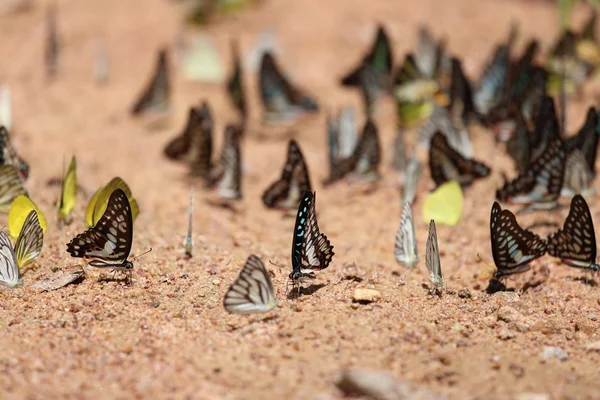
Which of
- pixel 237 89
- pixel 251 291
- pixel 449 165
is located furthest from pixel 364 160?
pixel 251 291

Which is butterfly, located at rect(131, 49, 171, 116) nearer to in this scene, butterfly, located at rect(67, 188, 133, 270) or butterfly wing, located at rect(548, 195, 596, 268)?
butterfly, located at rect(67, 188, 133, 270)

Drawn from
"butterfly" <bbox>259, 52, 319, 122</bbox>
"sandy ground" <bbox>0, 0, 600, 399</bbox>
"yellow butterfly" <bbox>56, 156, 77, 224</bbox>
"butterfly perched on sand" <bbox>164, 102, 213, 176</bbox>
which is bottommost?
"sandy ground" <bbox>0, 0, 600, 399</bbox>

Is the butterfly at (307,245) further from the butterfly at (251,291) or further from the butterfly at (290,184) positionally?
the butterfly at (290,184)

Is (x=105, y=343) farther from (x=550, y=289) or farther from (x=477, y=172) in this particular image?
(x=477, y=172)

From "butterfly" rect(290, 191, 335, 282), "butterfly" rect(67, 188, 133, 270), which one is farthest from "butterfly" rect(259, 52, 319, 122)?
"butterfly" rect(67, 188, 133, 270)

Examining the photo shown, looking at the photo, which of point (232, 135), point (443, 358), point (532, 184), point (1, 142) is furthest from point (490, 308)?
point (1, 142)

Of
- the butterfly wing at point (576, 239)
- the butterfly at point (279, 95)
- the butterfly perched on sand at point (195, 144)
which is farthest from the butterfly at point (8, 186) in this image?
the butterfly wing at point (576, 239)

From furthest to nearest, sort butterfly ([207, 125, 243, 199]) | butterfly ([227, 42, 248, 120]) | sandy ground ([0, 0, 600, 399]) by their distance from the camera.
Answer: butterfly ([227, 42, 248, 120]) < butterfly ([207, 125, 243, 199]) < sandy ground ([0, 0, 600, 399])
